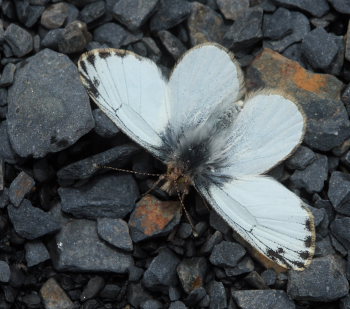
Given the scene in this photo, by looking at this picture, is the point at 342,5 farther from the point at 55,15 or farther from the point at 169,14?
the point at 55,15

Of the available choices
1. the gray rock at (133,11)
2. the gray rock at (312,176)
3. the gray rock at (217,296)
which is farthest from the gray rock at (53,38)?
the gray rock at (217,296)

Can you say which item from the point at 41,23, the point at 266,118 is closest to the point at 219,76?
the point at 266,118

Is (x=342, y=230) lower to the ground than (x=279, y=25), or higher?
lower

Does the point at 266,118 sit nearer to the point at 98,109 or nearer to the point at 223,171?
the point at 223,171

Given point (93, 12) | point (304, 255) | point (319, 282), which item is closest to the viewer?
point (304, 255)

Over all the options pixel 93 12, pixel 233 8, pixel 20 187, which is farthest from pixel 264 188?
pixel 93 12

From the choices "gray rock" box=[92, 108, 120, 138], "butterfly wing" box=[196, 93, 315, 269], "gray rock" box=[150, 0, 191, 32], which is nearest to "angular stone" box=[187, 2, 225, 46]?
"gray rock" box=[150, 0, 191, 32]

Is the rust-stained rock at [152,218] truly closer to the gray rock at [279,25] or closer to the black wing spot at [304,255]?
the black wing spot at [304,255]
